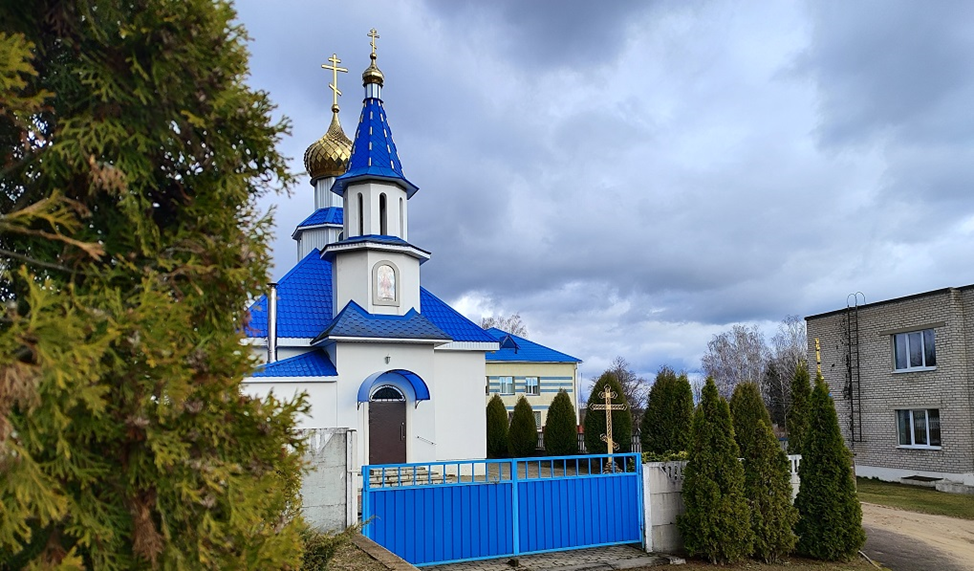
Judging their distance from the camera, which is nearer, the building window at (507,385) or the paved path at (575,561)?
the paved path at (575,561)

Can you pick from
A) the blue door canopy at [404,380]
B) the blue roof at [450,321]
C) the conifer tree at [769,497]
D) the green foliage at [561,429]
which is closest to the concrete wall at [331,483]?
the conifer tree at [769,497]

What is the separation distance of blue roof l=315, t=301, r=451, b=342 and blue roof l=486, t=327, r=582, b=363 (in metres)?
18.1

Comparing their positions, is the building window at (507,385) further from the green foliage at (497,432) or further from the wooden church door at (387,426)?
the wooden church door at (387,426)

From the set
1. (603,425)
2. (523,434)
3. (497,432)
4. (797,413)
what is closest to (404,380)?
(603,425)

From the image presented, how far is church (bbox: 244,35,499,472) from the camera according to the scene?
1500cm

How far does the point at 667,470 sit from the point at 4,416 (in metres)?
8.99

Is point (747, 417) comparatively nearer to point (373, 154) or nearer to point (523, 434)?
point (373, 154)

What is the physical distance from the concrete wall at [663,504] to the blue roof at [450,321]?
8599 millimetres

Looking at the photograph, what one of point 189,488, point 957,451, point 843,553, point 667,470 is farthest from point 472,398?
point 189,488

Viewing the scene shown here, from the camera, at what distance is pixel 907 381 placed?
19203 millimetres

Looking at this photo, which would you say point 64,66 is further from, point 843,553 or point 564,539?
point 843,553

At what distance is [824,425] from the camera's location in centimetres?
990

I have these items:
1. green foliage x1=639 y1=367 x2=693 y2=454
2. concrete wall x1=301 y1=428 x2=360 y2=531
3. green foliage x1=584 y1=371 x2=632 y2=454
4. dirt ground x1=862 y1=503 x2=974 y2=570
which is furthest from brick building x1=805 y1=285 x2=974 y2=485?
concrete wall x1=301 y1=428 x2=360 y2=531

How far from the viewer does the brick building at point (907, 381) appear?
17.7m
